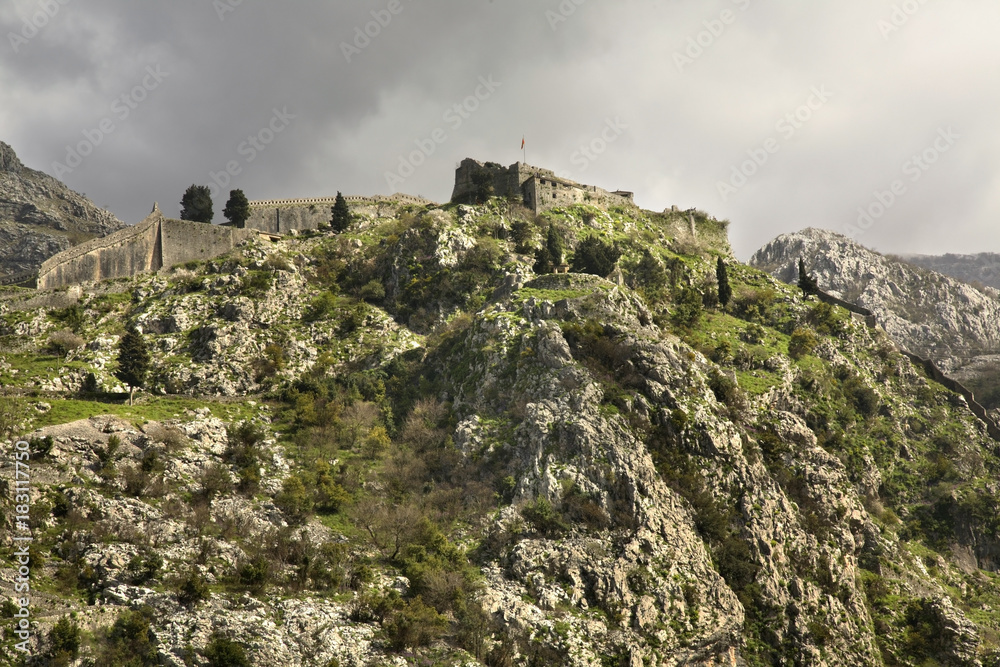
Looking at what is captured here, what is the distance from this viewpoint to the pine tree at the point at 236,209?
83938 mm

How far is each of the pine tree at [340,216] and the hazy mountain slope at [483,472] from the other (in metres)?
5.56

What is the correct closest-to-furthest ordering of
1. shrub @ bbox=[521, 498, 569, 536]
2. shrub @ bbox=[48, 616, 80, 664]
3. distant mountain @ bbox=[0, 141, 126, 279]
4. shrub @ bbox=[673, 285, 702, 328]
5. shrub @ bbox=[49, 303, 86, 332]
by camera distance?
shrub @ bbox=[48, 616, 80, 664] → shrub @ bbox=[521, 498, 569, 536] → shrub @ bbox=[49, 303, 86, 332] → shrub @ bbox=[673, 285, 702, 328] → distant mountain @ bbox=[0, 141, 126, 279]

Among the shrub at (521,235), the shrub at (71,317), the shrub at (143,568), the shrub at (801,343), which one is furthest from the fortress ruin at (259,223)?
the shrub at (143,568)

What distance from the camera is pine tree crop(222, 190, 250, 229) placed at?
275ft

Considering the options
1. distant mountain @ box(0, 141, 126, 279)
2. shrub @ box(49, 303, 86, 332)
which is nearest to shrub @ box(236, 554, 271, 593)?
shrub @ box(49, 303, 86, 332)

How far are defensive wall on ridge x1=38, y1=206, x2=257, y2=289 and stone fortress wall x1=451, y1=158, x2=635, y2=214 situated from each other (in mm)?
28862

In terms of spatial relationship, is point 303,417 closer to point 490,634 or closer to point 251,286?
point 251,286

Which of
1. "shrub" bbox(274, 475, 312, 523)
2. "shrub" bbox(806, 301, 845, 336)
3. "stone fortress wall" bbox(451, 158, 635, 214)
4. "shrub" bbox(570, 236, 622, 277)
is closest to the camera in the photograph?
"shrub" bbox(274, 475, 312, 523)

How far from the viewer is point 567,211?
92312 millimetres

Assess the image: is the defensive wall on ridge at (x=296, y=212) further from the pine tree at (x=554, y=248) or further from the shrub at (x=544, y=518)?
the shrub at (x=544, y=518)

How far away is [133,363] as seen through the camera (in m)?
60.7

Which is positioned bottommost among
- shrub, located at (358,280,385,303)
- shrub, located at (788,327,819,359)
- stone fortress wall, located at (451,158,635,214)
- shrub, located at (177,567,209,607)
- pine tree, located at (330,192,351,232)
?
shrub, located at (177,567,209,607)

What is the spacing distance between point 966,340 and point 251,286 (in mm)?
144878

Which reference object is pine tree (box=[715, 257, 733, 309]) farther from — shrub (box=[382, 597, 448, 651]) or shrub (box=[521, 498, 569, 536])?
shrub (box=[382, 597, 448, 651])
